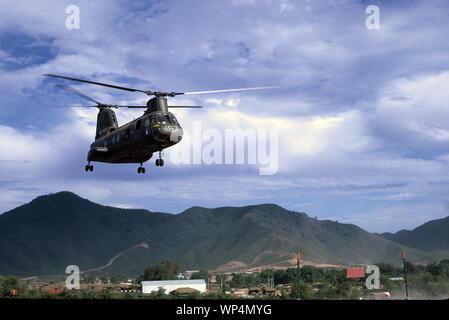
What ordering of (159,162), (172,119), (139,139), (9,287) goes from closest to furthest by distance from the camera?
(172,119) → (139,139) → (159,162) → (9,287)

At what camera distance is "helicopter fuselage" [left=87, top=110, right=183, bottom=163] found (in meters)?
47.5

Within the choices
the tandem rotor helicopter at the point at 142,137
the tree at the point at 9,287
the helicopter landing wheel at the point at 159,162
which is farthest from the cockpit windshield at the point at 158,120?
the tree at the point at 9,287

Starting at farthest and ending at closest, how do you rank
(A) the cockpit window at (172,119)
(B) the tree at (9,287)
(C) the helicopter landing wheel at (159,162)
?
(B) the tree at (9,287), (C) the helicopter landing wheel at (159,162), (A) the cockpit window at (172,119)

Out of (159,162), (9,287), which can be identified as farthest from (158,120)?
(9,287)

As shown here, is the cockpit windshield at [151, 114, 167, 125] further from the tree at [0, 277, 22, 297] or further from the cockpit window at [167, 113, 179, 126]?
the tree at [0, 277, 22, 297]

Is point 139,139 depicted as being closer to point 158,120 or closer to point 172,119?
point 158,120

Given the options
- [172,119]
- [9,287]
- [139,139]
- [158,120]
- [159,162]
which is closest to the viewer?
[158,120]

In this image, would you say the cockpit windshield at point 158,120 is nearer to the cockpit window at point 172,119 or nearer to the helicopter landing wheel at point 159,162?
the cockpit window at point 172,119

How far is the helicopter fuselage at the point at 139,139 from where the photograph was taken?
47531mm

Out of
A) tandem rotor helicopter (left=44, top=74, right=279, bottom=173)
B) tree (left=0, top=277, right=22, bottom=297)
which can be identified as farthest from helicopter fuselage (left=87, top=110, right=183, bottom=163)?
tree (left=0, top=277, right=22, bottom=297)

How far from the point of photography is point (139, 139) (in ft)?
162
